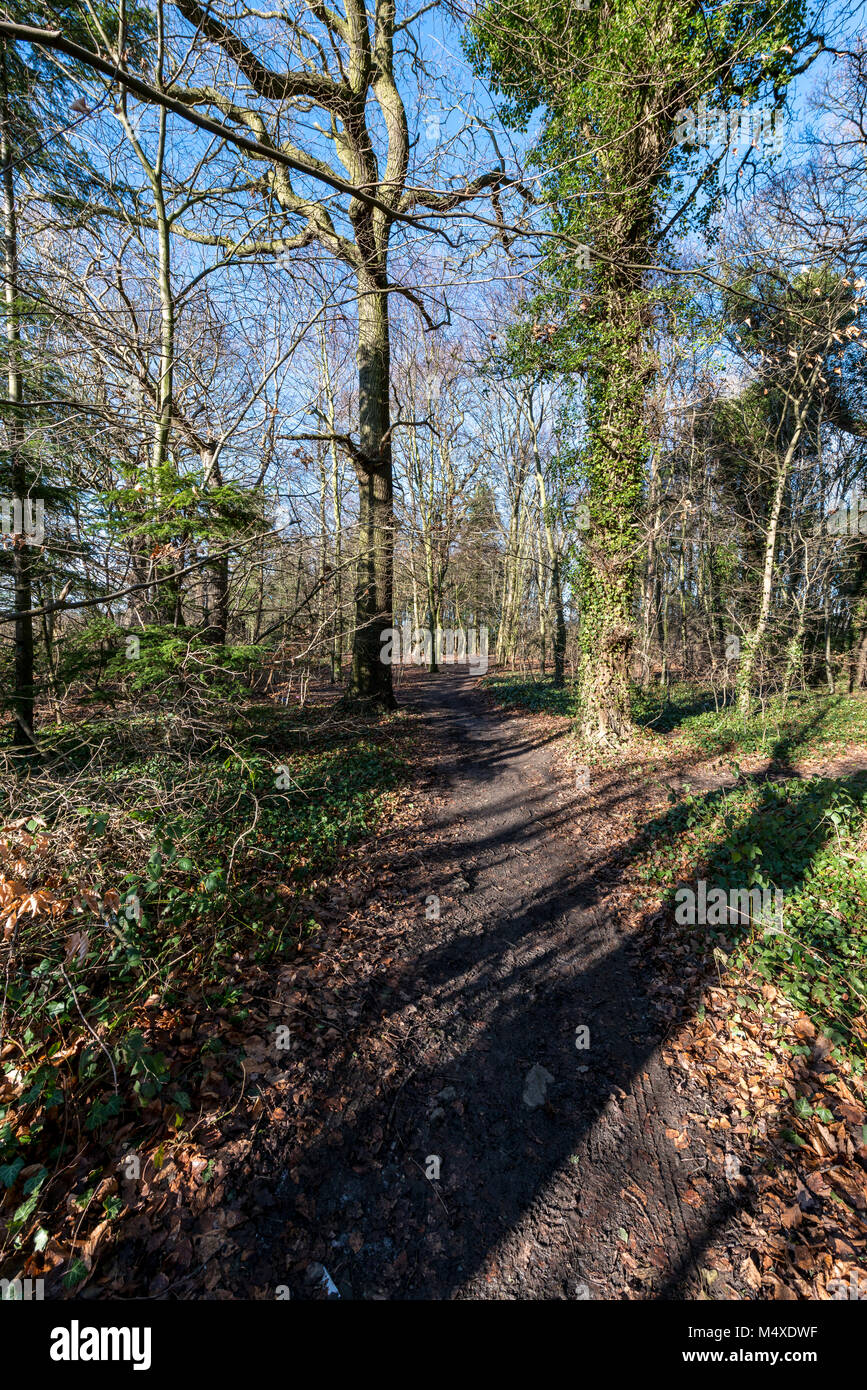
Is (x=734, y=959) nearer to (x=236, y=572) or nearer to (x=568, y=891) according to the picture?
(x=568, y=891)

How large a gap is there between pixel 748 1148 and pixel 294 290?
9547mm

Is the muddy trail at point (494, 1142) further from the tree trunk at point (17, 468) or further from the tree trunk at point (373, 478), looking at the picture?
the tree trunk at point (373, 478)

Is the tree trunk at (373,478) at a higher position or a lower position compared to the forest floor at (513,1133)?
higher

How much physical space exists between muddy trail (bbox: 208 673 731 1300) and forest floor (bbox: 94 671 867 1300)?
0.01 m

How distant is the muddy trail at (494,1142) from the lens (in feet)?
7.33

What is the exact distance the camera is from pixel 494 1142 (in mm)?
2752

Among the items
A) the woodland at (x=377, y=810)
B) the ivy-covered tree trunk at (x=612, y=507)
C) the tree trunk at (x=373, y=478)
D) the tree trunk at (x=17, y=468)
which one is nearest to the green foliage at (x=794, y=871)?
the woodland at (x=377, y=810)

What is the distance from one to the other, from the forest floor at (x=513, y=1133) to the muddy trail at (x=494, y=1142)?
0.4 inches

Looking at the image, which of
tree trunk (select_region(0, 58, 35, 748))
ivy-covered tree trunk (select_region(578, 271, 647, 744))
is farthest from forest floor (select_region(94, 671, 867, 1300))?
tree trunk (select_region(0, 58, 35, 748))

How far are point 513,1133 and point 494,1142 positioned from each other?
0.42 ft

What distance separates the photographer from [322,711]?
973 cm

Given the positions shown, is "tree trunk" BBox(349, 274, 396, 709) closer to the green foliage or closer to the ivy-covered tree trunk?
the ivy-covered tree trunk
